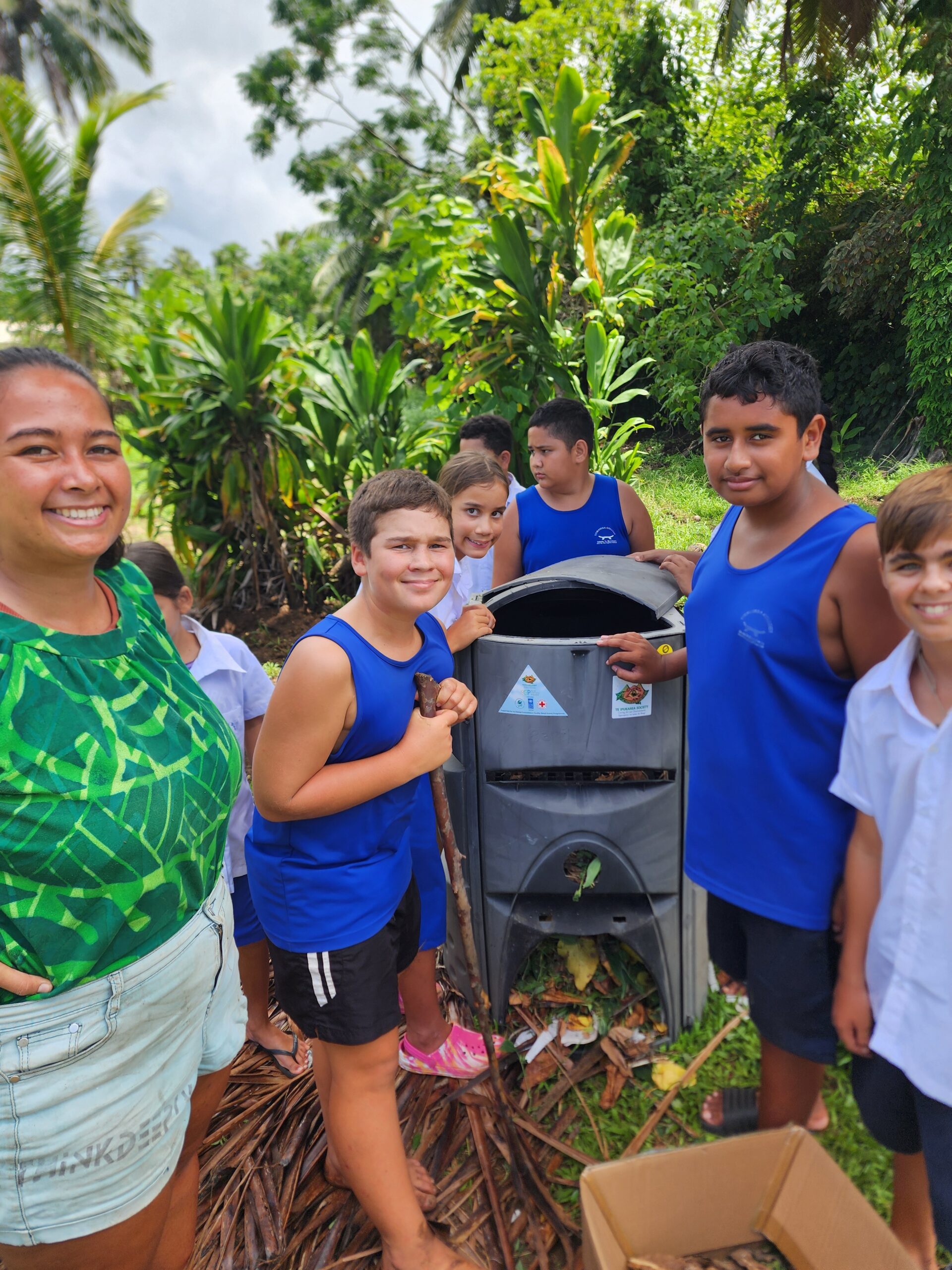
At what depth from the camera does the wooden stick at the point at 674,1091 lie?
1949 mm

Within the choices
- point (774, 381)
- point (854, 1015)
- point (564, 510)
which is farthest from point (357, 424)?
point (854, 1015)

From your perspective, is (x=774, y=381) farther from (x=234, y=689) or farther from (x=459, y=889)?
(x=234, y=689)

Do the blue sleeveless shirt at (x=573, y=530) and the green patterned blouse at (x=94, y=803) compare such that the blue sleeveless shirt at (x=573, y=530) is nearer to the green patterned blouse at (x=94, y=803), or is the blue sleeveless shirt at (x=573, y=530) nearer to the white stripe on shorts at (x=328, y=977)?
the white stripe on shorts at (x=328, y=977)

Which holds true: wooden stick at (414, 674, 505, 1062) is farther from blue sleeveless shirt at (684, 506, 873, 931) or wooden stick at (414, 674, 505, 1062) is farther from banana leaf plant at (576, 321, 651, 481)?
banana leaf plant at (576, 321, 651, 481)

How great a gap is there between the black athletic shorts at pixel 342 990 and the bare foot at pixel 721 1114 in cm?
95

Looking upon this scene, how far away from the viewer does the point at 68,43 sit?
2673 centimetres

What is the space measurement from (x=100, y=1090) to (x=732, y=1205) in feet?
4.10

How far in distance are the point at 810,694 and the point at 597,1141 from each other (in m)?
1.33

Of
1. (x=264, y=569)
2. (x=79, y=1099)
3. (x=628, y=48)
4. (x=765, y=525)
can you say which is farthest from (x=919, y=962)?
(x=628, y=48)

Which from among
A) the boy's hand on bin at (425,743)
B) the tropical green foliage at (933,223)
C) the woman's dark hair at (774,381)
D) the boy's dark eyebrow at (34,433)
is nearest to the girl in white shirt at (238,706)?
the boy's hand on bin at (425,743)

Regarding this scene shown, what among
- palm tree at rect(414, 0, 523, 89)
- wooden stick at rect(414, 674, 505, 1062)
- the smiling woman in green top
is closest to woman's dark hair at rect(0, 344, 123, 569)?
the smiling woman in green top

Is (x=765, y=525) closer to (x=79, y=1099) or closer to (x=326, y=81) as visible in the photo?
(x=79, y=1099)

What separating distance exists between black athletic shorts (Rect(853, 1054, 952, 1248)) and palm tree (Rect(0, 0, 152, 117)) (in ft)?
111

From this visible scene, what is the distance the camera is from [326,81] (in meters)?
19.7
